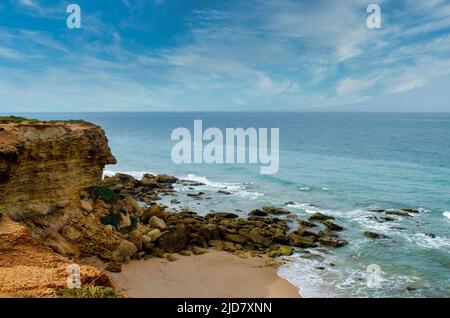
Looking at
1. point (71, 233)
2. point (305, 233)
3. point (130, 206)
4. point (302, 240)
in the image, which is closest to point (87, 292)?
point (71, 233)

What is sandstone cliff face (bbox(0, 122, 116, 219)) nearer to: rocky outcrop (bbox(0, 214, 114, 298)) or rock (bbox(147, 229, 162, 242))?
rock (bbox(147, 229, 162, 242))

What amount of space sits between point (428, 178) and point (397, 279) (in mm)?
32186

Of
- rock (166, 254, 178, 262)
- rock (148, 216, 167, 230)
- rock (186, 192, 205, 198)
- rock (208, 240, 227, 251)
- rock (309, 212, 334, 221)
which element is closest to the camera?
rock (166, 254, 178, 262)

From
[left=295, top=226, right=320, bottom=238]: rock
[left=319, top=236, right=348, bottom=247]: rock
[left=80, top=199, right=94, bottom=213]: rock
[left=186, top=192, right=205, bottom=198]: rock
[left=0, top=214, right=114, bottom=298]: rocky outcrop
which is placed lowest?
[left=319, top=236, right=348, bottom=247]: rock

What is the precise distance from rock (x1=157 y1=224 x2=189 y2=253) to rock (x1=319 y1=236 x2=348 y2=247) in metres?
9.75

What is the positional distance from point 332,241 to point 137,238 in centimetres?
1352

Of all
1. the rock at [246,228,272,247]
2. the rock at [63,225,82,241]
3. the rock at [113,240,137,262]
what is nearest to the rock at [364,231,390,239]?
the rock at [246,228,272,247]

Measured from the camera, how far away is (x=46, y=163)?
21.7m

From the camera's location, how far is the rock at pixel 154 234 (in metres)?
25.1

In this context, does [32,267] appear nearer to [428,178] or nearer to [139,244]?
[139,244]

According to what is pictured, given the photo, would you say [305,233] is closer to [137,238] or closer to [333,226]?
[333,226]

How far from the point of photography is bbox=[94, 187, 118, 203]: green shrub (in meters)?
25.4

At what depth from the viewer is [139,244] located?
78.6 ft
